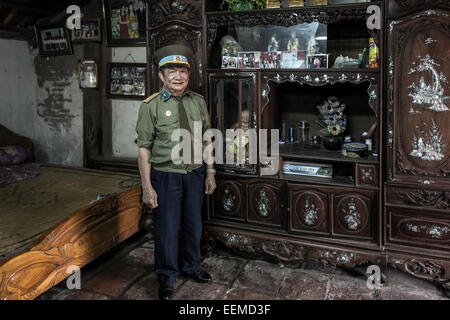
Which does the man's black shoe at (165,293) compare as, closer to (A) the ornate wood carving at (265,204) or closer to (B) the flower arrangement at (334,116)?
(A) the ornate wood carving at (265,204)

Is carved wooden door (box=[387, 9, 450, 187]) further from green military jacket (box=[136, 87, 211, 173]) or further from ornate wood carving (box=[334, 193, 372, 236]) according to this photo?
green military jacket (box=[136, 87, 211, 173])

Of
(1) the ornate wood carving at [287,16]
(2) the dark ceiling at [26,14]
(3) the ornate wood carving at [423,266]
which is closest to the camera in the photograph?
(3) the ornate wood carving at [423,266]

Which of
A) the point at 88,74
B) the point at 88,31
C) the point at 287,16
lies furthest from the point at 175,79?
the point at 88,31

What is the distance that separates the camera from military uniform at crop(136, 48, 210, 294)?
2.67 meters

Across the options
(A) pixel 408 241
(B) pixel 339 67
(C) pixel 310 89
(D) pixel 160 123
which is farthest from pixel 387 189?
(D) pixel 160 123

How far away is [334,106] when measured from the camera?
341cm

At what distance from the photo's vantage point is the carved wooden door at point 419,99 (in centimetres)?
258

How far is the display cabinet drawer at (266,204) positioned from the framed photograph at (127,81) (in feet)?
6.43

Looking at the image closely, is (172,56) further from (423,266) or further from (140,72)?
(423,266)

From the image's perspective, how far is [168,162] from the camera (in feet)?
8.76

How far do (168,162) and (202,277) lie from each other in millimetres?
925

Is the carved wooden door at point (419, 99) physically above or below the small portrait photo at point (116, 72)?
below

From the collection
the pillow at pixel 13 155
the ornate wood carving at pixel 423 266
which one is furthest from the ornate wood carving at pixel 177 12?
the pillow at pixel 13 155

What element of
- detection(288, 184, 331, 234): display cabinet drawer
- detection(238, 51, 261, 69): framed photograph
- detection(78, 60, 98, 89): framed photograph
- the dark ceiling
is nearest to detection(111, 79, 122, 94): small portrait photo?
detection(78, 60, 98, 89): framed photograph
